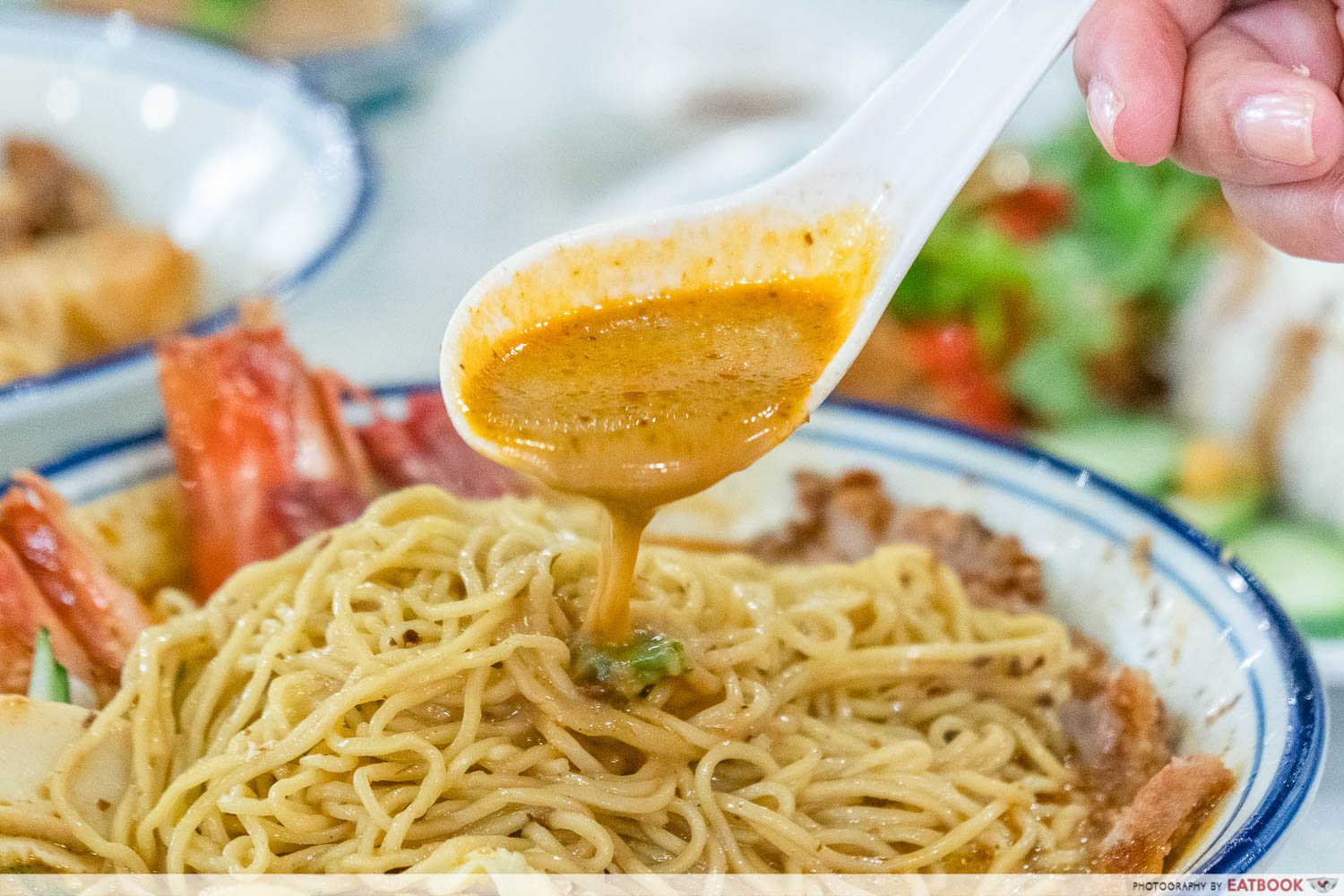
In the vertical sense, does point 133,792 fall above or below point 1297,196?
below

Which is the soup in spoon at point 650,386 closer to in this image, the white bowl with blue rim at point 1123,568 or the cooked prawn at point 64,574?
the white bowl with blue rim at point 1123,568

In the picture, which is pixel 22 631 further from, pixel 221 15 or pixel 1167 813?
pixel 221 15

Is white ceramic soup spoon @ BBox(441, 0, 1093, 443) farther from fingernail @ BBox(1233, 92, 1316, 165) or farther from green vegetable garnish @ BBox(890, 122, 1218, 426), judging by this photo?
green vegetable garnish @ BBox(890, 122, 1218, 426)

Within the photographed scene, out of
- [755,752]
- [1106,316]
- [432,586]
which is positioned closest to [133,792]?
[432,586]

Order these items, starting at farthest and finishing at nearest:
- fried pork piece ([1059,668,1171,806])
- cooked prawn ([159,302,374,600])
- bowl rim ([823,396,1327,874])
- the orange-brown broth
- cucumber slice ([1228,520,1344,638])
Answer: cucumber slice ([1228,520,1344,638])
cooked prawn ([159,302,374,600])
fried pork piece ([1059,668,1171,806])
the orange-brown broth
bowl rim ([823,396,1327,874])

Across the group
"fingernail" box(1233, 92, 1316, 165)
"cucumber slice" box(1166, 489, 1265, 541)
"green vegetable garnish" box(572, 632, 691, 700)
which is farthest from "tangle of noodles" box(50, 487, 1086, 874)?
"cucumber slice" box(1166, 489, 1265, 541)

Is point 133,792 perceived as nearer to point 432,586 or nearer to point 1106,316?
point 432,586
